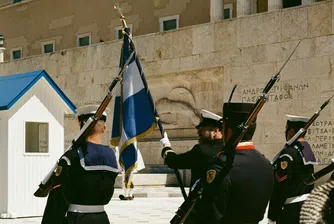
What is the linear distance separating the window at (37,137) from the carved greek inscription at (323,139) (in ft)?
26.8

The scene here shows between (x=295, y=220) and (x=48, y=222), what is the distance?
2.55 meters

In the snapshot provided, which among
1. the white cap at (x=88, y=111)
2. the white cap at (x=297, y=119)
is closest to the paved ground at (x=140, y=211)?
the white cap at (x=297, y=119)

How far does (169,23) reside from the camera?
26531mm

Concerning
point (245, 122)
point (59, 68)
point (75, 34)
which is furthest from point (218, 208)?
point (75, 34)

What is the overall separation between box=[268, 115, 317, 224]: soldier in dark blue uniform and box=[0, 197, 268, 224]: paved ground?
4.57 metres

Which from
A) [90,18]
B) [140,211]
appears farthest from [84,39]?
[140,211]

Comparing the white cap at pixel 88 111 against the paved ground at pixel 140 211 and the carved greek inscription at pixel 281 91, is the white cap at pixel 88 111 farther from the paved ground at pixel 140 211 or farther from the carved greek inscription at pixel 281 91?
the carved greek inscription at pixel 281 91

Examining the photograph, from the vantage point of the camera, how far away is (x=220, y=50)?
20.2 m

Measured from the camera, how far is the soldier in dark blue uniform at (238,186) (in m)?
3.56

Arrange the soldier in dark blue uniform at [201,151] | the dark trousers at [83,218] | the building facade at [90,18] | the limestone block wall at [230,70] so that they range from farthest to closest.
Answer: the building facade at [90,18]
the limestone block wall at [230,70]
the soldier in dark blue uniform at [201,151]
the dark trousers at [83,218]

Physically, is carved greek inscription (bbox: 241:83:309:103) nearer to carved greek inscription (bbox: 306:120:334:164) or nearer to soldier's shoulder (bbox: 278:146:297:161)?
carved greek inscription (bbox: 306:120:334:164)

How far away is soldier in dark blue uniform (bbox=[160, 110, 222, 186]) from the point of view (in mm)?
5055

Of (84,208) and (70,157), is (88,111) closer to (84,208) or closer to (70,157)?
(70,157)

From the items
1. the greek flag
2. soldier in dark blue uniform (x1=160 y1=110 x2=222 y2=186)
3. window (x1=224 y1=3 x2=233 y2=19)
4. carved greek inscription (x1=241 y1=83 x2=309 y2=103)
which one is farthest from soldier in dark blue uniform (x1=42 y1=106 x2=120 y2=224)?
window (x1=224 y1=3 x2=233 y2=19)
